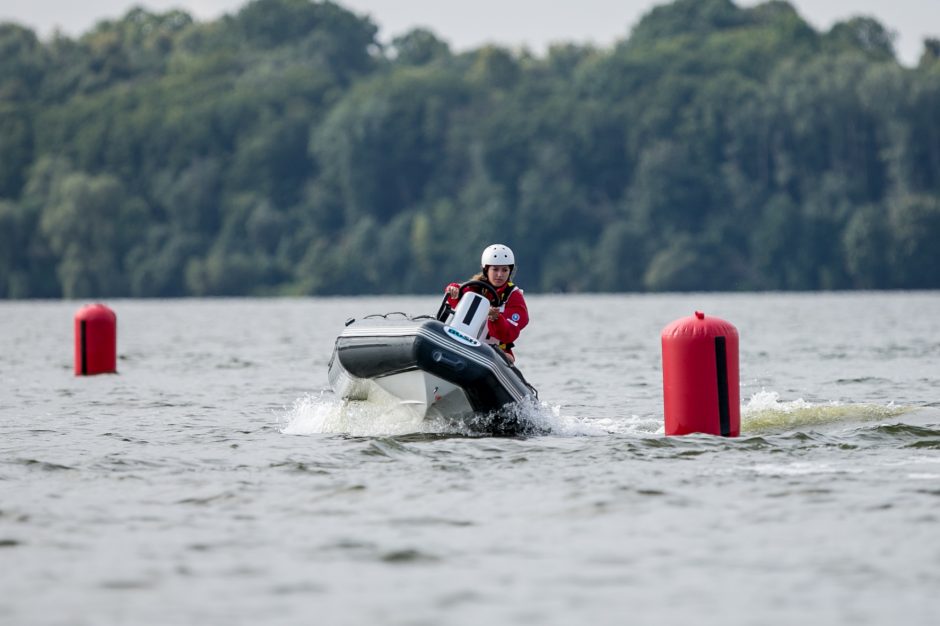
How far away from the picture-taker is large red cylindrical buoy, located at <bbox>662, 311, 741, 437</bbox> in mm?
11352

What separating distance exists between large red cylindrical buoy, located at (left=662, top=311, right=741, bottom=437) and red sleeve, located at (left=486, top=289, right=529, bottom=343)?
4.87 ft

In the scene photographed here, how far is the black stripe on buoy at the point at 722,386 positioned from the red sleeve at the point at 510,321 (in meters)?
1.80

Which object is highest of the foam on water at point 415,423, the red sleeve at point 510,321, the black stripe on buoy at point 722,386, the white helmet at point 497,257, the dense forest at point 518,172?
the dense forest at point 518,172

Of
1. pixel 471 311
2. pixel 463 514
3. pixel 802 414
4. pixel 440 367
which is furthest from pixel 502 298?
pixel 463 514

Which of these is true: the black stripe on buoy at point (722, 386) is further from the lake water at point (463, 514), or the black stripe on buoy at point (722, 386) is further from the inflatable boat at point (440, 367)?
the inflatable boat at point (440, 367)

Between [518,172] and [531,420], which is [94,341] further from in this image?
[518,172]

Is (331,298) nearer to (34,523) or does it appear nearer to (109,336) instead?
(109,336)

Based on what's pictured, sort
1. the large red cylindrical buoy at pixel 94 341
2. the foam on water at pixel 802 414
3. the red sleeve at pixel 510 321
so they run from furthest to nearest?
the large red cylindrical buoy at pixel 94 341 < the foam on water at pixel 802 414 < the red sleeve at pixel 510 321

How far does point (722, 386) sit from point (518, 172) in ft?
223

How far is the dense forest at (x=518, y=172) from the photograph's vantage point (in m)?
69.5

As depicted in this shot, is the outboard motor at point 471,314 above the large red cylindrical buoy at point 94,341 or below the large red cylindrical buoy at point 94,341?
above

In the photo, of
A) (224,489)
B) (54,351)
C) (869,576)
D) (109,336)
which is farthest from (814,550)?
(54,351)

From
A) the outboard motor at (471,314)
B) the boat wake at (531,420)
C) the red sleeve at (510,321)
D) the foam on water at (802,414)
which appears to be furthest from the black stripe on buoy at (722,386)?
the outboard motor at (471,314)

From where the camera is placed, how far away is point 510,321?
12.6 m
